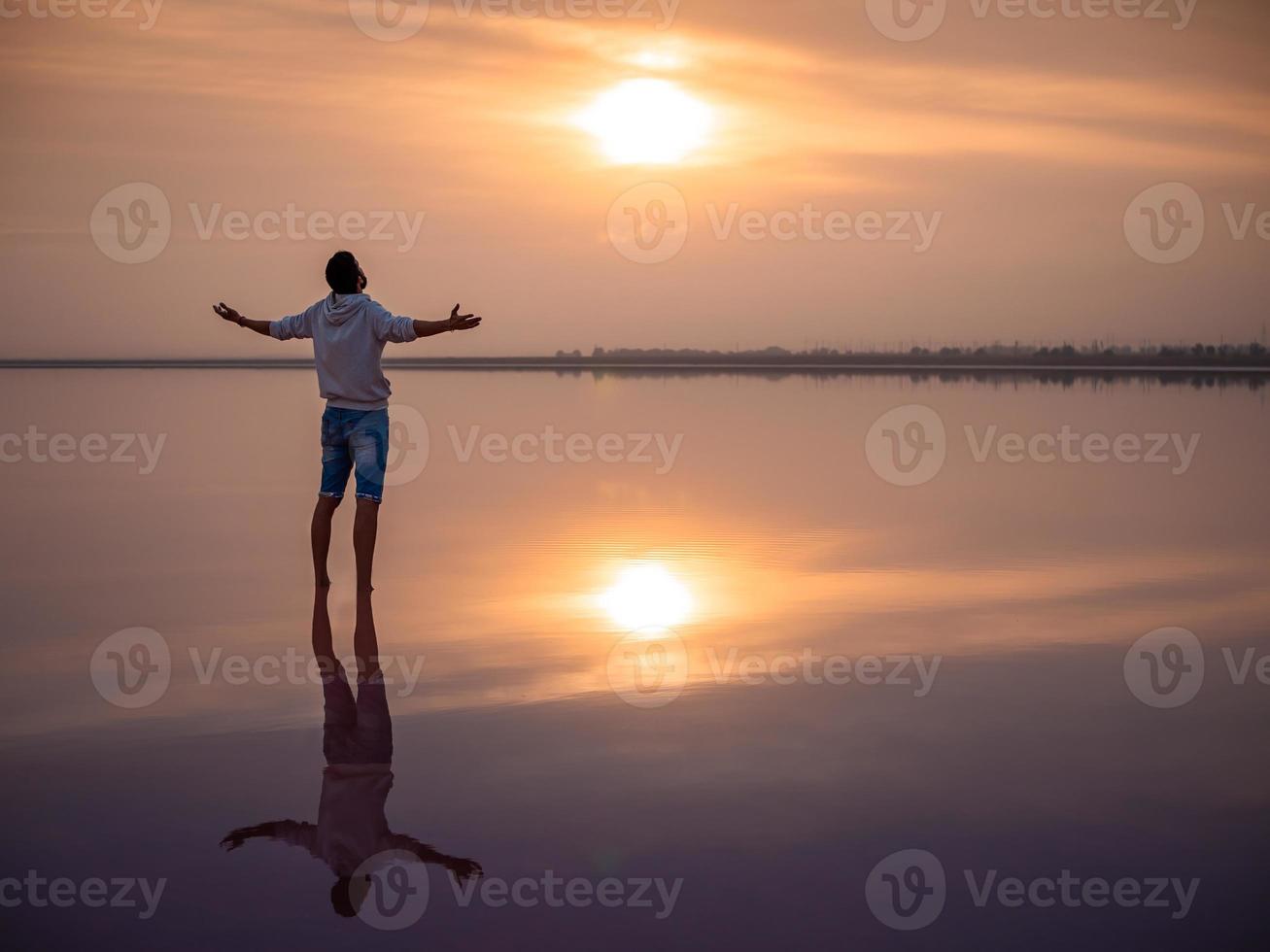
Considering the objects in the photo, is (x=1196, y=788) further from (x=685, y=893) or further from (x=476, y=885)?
(x=476, y=885)

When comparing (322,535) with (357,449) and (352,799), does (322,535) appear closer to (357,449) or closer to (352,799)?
(357,449)

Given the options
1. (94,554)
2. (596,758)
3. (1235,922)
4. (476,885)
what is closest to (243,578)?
(94,554)

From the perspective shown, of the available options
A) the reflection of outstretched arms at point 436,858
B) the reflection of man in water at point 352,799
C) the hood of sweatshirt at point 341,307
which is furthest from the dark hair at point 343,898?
the hood of sweatshirt at point 341,307

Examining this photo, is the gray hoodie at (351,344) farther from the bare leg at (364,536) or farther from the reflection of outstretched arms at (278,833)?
the reflection of outstretched arms at (278,833)

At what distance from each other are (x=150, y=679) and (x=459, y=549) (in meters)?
3.87

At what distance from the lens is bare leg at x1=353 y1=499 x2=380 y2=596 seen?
24.8ft

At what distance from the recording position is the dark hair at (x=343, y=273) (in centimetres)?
754

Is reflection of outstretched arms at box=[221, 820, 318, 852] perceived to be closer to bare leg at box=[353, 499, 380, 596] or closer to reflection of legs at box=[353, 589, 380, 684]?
reflection of legs at box=[353, 589, 380, 684]

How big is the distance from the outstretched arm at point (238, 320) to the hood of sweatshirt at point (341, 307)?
56 centimetres

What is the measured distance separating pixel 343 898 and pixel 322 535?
15.4 feet

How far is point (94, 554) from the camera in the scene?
8.83m

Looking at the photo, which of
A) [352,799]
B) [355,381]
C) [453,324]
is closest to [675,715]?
[352,799]

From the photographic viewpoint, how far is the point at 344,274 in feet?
24.8

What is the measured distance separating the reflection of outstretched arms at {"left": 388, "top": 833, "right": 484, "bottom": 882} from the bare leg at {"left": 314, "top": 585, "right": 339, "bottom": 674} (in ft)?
6.82
